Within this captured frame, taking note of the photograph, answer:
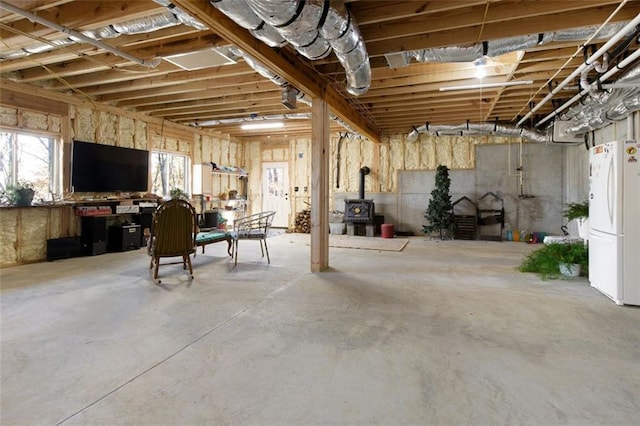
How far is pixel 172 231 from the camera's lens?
4211 mm

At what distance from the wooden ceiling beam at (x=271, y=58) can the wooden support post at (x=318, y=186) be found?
0.30m

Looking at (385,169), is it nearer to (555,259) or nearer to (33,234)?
(555,259)

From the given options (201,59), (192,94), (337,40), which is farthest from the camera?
(192,94)

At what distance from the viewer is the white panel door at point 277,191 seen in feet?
34.2

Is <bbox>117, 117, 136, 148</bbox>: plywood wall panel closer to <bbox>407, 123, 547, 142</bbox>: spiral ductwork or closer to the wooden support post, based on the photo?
the wooden support post

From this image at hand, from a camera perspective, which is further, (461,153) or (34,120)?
(461,153)

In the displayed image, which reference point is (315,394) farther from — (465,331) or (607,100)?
(607,100)

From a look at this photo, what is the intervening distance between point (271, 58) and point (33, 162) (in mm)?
4803

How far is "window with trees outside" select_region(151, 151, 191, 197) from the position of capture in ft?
25.4

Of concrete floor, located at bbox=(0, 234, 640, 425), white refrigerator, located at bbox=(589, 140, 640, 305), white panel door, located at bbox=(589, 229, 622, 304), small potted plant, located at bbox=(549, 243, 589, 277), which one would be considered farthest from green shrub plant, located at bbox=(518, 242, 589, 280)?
white refrigerator, located at bbox=(589, 140, 640, 305)

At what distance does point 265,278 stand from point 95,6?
347 centimetres

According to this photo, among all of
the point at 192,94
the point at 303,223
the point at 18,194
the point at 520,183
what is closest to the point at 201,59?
the point at 192,94

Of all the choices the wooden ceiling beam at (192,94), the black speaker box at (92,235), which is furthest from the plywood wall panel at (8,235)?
the wooden ceiling beam at (192,94)

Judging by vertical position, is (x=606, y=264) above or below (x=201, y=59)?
below
